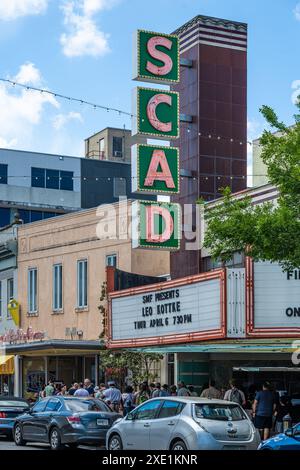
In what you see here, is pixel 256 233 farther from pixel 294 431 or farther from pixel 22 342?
pixel 22 342

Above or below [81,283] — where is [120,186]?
above

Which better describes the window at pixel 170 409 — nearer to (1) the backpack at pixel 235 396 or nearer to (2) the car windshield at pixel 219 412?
(2) the car windshield at pixel 219 412

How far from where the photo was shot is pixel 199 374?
108ft

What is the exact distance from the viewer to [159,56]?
3088 centimetres

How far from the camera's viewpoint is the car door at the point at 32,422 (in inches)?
987

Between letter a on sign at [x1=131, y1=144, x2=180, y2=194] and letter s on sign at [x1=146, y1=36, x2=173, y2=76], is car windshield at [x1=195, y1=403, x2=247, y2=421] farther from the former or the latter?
letter s on sign at [x1=146, y1=36, x2=173, y2=76]

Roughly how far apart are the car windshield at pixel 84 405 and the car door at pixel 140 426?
3.24 m

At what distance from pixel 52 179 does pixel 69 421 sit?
5286 centimetres

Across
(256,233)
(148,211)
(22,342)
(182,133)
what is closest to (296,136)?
(256,233)

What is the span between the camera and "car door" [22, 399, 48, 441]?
25.1 m

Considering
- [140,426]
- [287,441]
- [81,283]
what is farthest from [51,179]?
[287,441]

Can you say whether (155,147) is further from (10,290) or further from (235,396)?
(10,290)

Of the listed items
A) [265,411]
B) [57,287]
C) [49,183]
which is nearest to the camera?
[265,411]
